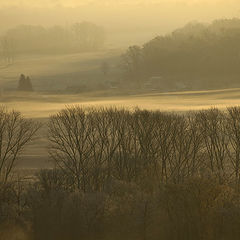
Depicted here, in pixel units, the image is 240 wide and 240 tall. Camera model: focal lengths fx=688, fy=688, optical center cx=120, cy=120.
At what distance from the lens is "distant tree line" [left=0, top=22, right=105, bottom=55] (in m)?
122

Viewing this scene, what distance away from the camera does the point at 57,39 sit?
128875 millimetres

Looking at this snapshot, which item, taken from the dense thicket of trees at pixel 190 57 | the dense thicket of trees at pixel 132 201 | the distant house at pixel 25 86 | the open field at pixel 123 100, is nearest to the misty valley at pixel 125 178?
the dense thicket of trees at pixel 132 201

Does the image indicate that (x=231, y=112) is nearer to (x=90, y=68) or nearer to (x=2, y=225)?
(x=2, y=225)

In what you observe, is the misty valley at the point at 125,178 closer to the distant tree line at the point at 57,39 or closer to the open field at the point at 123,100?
the open field at the point at 123,100

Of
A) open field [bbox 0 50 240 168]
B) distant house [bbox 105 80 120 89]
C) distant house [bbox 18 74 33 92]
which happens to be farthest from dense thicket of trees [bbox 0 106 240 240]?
distant house [bbox 105 80 120 89]

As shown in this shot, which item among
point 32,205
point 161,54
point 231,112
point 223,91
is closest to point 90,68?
point 161,54

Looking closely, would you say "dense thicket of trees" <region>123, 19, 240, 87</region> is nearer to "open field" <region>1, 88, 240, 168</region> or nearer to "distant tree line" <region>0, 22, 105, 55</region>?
"open field" <region>1, 88, 240, 168</region>

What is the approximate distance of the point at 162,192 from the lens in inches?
826

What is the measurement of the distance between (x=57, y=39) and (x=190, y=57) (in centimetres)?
5175

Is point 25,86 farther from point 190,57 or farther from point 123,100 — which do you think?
point 190,57

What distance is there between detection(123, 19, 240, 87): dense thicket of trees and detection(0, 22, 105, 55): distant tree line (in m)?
33.8

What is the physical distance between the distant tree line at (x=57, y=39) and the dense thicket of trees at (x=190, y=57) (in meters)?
33.8

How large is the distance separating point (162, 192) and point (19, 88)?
5280 centimetres

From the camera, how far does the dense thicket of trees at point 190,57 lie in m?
78.6
